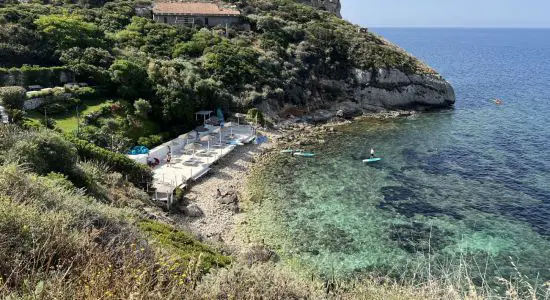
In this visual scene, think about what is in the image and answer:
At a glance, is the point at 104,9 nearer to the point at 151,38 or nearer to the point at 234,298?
the point at 151,38

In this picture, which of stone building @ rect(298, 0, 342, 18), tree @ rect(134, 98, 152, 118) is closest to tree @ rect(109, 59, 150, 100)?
tree @ rect(134, 98, 152, 118)

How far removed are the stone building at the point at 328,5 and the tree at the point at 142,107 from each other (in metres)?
73.9

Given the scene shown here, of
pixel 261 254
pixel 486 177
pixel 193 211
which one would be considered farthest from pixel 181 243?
pixel 486 177

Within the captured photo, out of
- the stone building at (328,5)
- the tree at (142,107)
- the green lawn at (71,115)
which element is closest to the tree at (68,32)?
the green lawn at (71,115)

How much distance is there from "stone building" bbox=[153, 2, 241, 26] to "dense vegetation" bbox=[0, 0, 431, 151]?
2.66 m

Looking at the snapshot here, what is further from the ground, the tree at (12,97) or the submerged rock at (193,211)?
the tree at (12,97)

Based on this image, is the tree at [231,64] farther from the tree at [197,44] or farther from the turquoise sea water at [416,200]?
the turquoise sea water at [416,200]

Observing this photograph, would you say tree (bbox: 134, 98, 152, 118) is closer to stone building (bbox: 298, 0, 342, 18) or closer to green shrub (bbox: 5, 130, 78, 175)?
green shrub (bbox: 5, 130, 78, 175)

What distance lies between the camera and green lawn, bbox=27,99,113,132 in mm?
33825

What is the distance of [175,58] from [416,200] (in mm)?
39738

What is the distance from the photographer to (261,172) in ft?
121

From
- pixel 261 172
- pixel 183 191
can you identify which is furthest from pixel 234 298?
pixel 261 172

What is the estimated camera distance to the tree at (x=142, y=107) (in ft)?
134

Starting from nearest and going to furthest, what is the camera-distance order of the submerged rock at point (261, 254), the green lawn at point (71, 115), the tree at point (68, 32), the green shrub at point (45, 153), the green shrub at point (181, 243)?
the green shrub at point (181, 243) → the green shrub at point (45, 153) → the submerged rock at point (261, 254) → the green lawn at point (71, 115) → the tree at point (68, 32)
